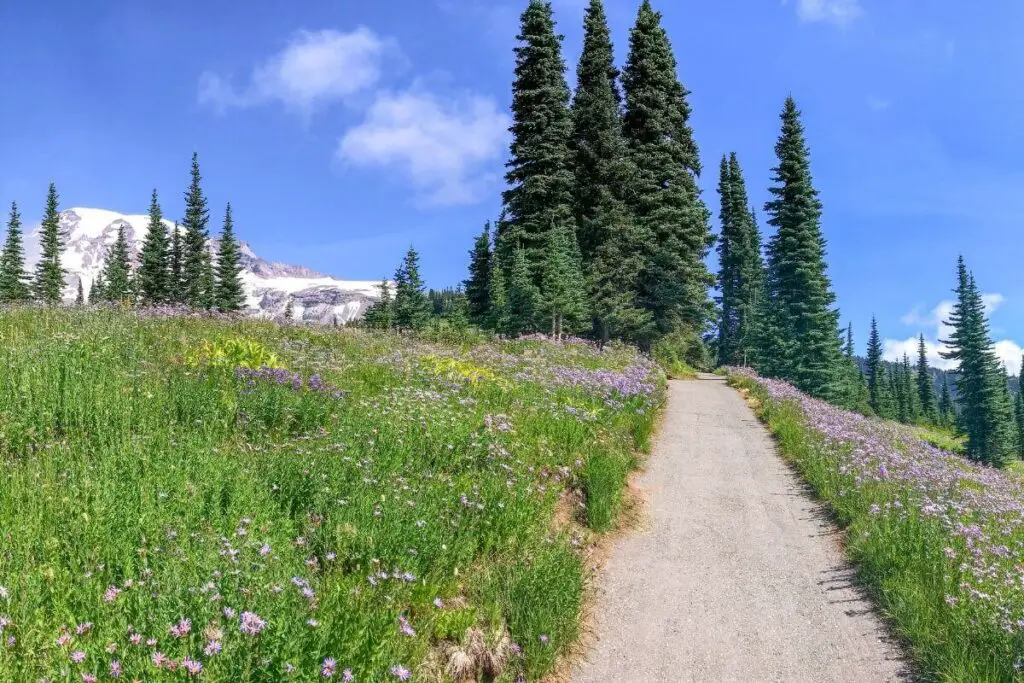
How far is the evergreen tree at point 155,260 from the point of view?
6999 centimetres

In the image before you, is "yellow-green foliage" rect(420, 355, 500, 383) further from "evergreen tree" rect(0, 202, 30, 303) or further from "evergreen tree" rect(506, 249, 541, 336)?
"evergreen tree" rect(0, 202, 30, 303)

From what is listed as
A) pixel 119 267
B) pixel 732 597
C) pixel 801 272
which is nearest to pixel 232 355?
pixel 732 597

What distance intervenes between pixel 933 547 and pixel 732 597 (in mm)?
2288

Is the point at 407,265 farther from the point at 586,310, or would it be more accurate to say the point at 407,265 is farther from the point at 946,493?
the point at 946,493

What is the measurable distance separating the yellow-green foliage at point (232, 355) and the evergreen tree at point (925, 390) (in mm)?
120358

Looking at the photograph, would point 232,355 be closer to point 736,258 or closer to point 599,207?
point 599,207

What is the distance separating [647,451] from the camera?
42.2 feet

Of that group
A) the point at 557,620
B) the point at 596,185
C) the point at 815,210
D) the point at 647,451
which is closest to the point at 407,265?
the point at 596,185

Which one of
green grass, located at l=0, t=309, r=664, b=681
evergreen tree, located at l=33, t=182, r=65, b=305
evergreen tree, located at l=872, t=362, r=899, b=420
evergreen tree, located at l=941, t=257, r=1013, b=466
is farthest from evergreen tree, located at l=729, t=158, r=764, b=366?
evergreen tree, located at l=33, t=182, r=65, b=305

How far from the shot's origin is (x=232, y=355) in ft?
32.9

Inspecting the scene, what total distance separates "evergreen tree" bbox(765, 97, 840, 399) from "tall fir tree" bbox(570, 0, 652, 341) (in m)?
14.3

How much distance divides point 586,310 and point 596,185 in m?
8.21

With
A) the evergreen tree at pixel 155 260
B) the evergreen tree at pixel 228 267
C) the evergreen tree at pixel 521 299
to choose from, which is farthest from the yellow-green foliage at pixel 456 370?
the evergreen tree at pixel 155 260

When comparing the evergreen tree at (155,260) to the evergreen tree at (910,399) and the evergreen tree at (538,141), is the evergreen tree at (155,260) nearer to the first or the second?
the evergreen tree at (538,141)
